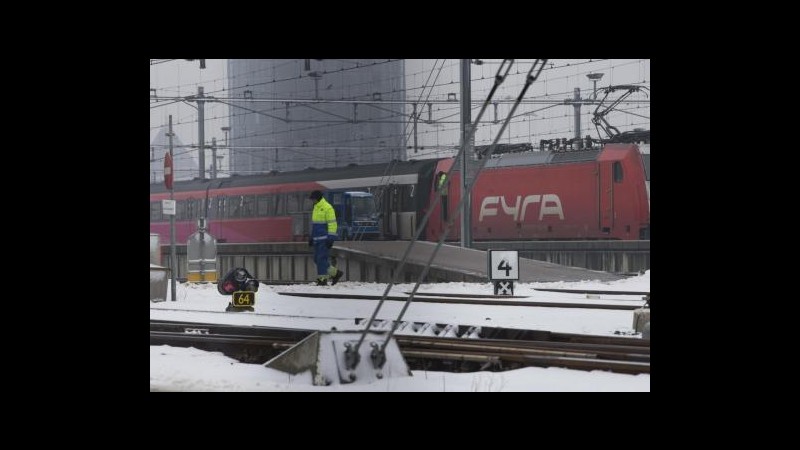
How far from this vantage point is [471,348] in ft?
26.2

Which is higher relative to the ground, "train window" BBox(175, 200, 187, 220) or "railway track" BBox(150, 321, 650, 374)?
"train window" BBox(175, 200, 187, 220)

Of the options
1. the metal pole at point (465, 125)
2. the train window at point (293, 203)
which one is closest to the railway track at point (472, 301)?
the metal pole at point (465, 125)

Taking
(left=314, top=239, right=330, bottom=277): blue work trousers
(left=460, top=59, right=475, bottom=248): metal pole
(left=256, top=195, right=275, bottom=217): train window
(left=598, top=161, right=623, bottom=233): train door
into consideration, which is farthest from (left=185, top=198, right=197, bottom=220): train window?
(left=314, top=239, right=330, bottom=277): blue work trousers

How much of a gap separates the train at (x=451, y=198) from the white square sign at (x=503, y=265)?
26.6ft

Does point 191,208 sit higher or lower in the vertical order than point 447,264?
higher

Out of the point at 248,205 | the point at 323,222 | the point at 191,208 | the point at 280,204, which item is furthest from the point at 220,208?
the point at 323,222

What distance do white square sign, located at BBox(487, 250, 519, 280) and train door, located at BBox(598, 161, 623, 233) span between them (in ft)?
26.9

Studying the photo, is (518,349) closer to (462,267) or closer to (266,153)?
(462,267)

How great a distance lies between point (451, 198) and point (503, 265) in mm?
10586

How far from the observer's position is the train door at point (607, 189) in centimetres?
2216

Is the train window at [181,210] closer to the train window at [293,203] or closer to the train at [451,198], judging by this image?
the train at [451,198]

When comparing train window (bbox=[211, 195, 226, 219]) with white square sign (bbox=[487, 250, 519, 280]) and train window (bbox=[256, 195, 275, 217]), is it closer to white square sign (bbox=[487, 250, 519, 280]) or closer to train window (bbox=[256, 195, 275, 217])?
train window (bbox=[256, 195, 275, 217])

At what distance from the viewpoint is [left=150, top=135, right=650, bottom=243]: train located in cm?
2228

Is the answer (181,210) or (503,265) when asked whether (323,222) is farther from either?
(181,210)
